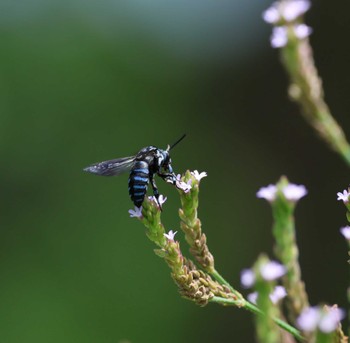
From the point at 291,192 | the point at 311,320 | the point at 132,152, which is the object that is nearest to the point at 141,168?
the point at 291,192

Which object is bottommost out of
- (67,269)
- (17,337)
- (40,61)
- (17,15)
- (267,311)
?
(267,311)

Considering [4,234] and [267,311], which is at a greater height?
[4,234]

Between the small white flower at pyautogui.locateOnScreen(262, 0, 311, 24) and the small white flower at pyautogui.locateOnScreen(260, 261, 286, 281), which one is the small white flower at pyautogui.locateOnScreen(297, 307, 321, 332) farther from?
the small white flower at pyautogui.locateOnScreen(262, 0, 311, 24)

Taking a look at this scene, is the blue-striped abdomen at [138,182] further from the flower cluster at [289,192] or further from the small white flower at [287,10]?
the small white flower at [287,10]

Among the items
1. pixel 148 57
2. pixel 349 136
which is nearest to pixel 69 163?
pixel 148 57

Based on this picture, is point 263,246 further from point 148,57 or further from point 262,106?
point 148,57

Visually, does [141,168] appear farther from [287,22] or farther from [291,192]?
[291,192]

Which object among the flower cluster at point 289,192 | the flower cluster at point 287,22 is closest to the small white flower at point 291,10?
the flower cluster at point 287,22
